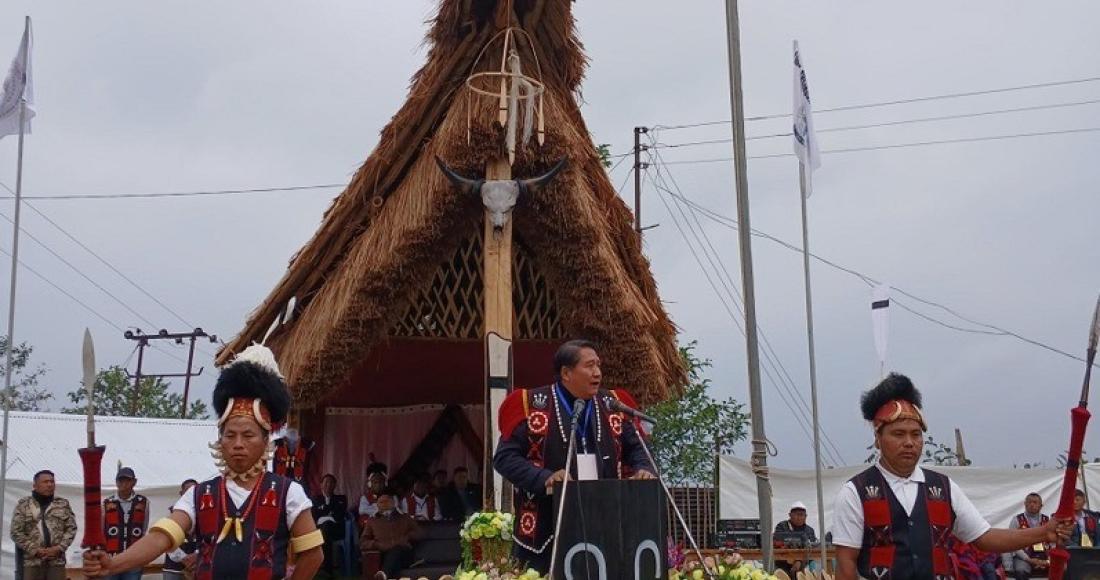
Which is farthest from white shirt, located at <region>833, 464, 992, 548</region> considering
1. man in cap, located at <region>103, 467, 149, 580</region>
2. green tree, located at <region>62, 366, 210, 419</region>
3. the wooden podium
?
green tree, located at <region>62, 366, 210, 419</region>

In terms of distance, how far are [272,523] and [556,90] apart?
604 cm

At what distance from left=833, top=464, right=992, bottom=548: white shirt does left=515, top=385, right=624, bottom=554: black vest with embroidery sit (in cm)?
136

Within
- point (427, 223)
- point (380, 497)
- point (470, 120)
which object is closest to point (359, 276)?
point (427, 223)

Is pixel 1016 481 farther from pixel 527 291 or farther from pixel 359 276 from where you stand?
pixel 359 276

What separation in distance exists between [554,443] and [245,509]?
1733 millimetres

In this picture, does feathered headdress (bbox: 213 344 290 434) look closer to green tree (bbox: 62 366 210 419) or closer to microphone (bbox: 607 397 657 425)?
microphone (bbox: 607 397 657 425)

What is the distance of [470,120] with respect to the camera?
8.23m

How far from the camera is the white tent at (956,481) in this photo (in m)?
13.2

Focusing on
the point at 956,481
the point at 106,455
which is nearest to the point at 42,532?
the point at 106,455

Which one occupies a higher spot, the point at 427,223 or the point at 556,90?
the point at 556,90

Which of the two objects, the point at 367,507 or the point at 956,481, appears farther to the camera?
the point at 956,481

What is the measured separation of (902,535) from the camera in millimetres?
3912

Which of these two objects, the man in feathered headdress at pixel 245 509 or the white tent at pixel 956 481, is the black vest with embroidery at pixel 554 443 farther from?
the white tent at pixel 956 481

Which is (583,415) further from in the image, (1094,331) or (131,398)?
(131,398)
